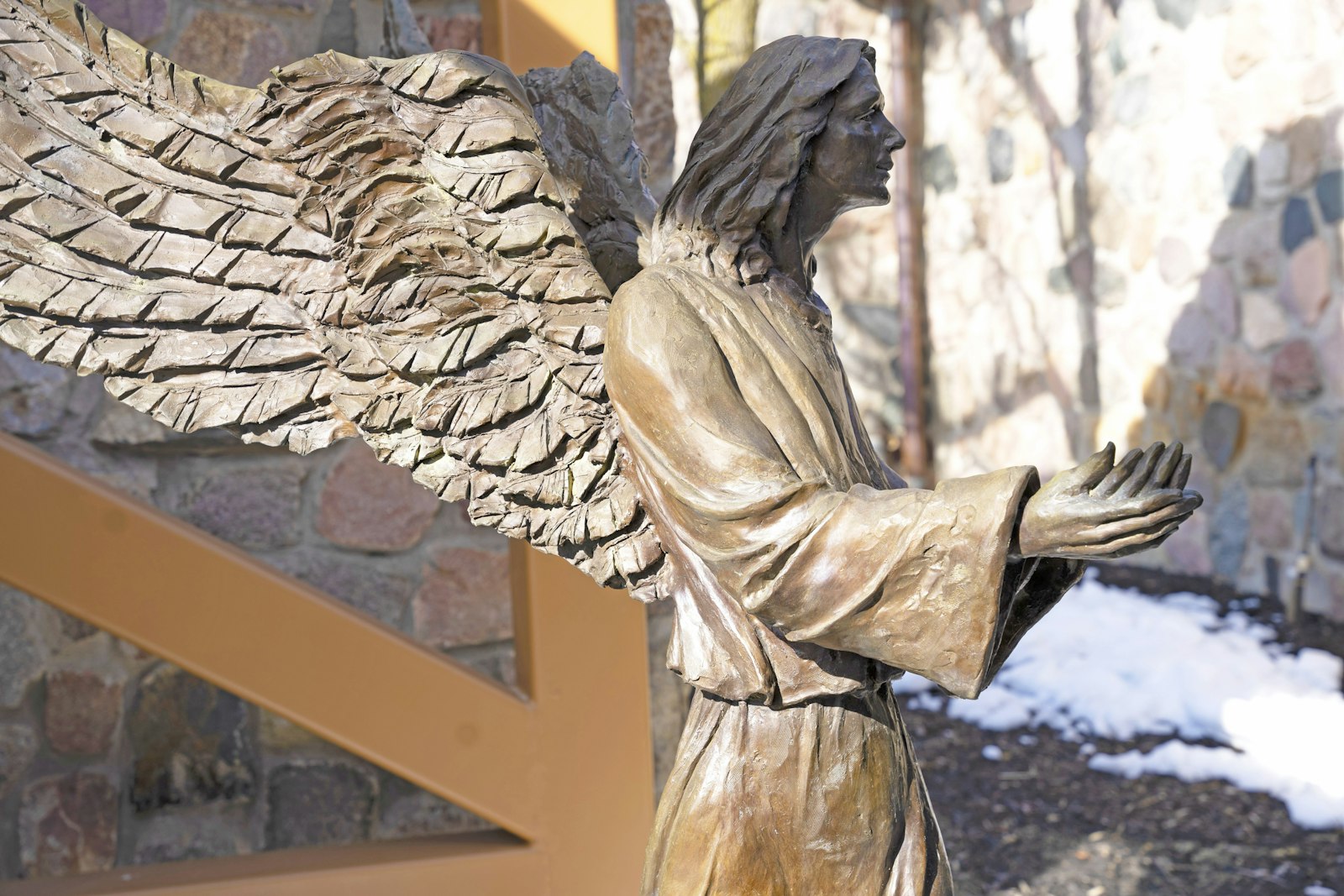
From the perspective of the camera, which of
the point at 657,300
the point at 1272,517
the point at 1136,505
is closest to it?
the point at 1136,505

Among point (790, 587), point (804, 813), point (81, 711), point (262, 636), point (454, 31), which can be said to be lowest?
point (81, 711)

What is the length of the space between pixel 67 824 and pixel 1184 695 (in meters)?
3.30

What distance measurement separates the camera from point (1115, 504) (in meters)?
1.19

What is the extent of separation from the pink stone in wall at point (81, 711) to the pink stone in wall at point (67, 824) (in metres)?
0.07

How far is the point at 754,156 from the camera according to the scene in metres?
1.49

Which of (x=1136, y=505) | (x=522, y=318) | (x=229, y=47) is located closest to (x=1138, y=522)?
(x=1136, y=505)

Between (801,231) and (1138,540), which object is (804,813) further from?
(801,231)

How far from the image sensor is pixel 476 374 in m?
1.61

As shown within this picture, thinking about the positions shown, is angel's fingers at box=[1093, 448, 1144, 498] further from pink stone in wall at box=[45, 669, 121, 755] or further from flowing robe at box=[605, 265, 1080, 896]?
pink stone in wall at box=[45, 669, 121, 755]

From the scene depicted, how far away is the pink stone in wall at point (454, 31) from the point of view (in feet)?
8.90

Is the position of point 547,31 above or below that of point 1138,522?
above

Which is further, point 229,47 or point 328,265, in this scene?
point 229,47

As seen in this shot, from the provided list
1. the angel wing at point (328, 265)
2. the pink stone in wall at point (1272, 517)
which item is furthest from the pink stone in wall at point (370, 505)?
the pink stone in wall at point (1272, 517)

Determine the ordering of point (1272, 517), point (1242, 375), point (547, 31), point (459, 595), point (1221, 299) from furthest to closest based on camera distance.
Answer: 1. point (1221, 299)
2. point (1242, 375)
3. point (1272, 517)
4. point (459, 595)
5. point (547, 31)
